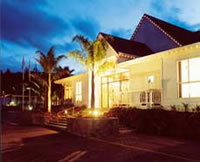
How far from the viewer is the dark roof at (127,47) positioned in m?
20.9

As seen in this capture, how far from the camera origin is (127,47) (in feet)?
71.6

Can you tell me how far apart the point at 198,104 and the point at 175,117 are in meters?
Answer: 1.52

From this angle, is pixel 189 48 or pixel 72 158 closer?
pixel 72 158

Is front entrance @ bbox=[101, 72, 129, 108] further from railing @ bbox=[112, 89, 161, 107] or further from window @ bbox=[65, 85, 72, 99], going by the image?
window @ bbox=[65, 85, 72, 99]

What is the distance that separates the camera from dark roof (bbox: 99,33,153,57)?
20889mm

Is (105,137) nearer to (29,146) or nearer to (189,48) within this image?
(29,146)

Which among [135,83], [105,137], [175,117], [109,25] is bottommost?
[105,137]

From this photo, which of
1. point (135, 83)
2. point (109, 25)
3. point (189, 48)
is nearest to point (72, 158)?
point (189, 48)

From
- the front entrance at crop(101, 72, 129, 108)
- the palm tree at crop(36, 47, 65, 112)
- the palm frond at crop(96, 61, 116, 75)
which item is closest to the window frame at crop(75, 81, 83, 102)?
the palm tree at crop(36, 47, 65, 112)

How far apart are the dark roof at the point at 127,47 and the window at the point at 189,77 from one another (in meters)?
6.25

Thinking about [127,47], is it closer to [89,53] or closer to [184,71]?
[89,53]

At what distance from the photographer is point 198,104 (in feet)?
45.0

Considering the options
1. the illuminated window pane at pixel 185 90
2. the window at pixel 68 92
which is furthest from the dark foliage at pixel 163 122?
the window at pixel 68 92

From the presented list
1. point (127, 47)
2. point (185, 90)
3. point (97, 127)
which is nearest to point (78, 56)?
point (97, 127)
